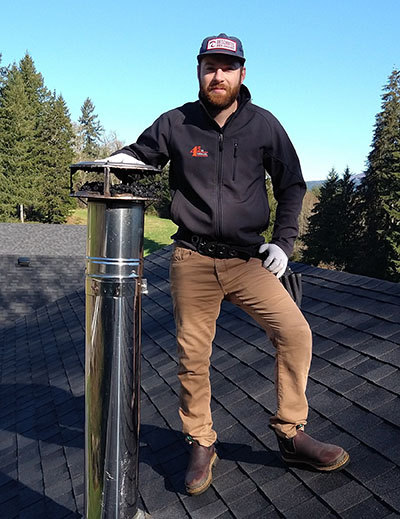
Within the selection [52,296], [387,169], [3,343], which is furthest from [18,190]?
[3,343]

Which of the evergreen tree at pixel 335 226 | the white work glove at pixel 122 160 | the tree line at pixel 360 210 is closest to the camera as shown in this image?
the white work glove at pixel 122 160

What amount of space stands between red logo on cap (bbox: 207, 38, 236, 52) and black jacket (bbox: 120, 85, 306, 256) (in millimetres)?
279

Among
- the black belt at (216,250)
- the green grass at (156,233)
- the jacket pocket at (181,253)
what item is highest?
the black belt at (216,250)

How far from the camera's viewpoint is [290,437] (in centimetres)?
248

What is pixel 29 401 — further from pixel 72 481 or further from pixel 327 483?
pixel 327 483

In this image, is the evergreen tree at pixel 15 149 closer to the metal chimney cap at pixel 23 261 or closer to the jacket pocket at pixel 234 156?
the metal chimney cap at pixel 23 261

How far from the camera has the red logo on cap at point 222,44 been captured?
92.3 inches

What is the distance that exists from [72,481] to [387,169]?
35105 mm

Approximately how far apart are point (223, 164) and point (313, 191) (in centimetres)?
4783

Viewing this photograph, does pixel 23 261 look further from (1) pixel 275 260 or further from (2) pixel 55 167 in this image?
(2) pixel 55 167

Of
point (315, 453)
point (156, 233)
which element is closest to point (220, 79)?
point (315, 453)

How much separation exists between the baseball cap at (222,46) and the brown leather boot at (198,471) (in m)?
1.85

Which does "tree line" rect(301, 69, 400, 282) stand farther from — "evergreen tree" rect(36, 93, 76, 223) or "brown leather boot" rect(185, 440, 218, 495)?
"brown leather boot" rect(185, 440, 218, 495)

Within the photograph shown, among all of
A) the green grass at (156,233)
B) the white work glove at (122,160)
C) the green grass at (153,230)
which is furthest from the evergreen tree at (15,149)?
the white work glove at (122,160)
